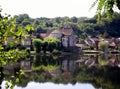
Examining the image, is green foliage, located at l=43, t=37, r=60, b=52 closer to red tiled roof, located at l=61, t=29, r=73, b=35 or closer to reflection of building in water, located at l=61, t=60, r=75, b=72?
red tiled roof, located at l=61, t=29, r=73, b=35

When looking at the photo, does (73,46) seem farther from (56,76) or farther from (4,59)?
(4,59)

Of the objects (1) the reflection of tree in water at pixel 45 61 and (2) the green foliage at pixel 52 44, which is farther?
(2) the green foliage at pixel 52 44

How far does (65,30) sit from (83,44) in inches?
291

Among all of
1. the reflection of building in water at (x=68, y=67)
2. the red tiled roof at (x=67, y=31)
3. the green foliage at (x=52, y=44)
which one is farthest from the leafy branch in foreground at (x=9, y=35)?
the red tiled roof at (x=67, y=31)

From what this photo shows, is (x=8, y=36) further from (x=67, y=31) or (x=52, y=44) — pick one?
(x=67, y=31)

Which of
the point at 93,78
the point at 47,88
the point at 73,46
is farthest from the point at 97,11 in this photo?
the point at 73,46

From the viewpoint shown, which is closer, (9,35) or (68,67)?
(9,35)

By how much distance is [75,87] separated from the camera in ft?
78.2

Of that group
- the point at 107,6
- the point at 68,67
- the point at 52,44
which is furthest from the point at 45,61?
the point at 107,6

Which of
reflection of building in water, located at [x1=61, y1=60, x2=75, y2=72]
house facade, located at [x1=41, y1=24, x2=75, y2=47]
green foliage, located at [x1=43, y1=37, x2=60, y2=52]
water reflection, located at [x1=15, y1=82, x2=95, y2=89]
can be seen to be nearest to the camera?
water reflection, located at [x1=15, y1=82, x2=95, y2=89]

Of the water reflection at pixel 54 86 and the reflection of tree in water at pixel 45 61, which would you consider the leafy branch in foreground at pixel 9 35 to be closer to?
the water reflection at pixel 54 86

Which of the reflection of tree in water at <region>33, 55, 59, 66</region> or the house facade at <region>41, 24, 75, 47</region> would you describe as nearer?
the reflection of tree in water at <region>33, 55, 59, 66</region>

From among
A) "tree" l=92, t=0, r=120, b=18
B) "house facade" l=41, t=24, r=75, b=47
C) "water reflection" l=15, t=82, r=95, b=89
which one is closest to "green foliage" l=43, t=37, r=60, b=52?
"house facade" l=41, t=24, r=75, b=47

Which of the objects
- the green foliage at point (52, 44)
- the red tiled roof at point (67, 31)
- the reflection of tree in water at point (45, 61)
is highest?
the red tiled roof at point (67, 31)
